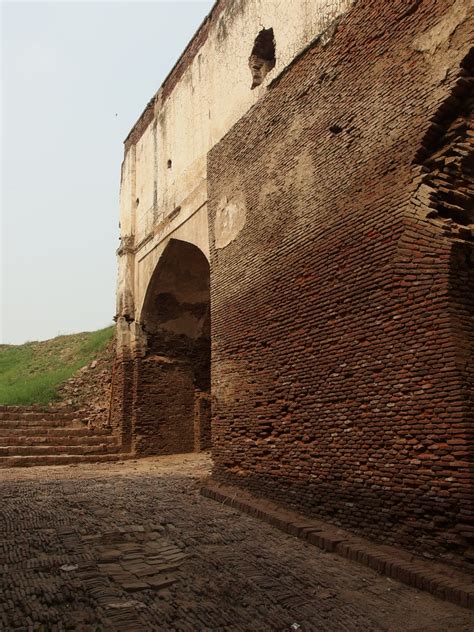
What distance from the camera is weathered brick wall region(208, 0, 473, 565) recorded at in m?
4.41

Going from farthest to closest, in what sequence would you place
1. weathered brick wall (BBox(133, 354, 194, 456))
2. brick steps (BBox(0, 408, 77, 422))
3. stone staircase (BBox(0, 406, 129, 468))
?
brick steps (BBox(0, 408, 77, 422))
weathered brick wall (BBox(133, 354, 194, 456))
stone staircase (BBox(0, 406, 129, 468))

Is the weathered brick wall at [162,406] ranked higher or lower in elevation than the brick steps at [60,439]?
higher

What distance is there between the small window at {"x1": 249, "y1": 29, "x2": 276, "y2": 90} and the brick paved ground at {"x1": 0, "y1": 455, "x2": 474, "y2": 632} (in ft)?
19.5

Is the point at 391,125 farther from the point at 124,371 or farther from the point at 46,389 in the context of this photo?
the point at 46,389

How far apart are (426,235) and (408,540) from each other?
254 centimetres

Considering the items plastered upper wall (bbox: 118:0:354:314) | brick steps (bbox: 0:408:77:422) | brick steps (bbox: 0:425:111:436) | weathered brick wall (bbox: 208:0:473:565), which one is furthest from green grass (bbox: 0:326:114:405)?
weathered brick wall (bbox: 208:0:473:565)

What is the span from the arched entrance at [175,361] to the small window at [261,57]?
4.14 m

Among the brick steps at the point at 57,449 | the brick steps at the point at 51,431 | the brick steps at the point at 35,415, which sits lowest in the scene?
the brick steps at the point at 57,449

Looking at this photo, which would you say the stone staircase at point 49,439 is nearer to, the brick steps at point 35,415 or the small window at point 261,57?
the brick steps at point 35,415

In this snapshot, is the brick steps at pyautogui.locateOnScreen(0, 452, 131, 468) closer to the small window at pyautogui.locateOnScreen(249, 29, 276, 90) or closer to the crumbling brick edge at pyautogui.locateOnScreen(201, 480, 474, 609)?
the crumbling brick edge at pyautogui.locateOnScreen(201, 480, 474, 609)

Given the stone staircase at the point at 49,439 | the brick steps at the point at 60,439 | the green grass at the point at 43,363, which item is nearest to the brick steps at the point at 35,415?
the stone staircase at the point at 49,439

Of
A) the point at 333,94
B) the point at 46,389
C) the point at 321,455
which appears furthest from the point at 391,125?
the point at 46,389

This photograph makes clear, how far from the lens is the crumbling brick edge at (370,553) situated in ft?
12.3

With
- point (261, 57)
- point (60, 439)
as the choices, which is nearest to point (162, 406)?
point (60, 439)
